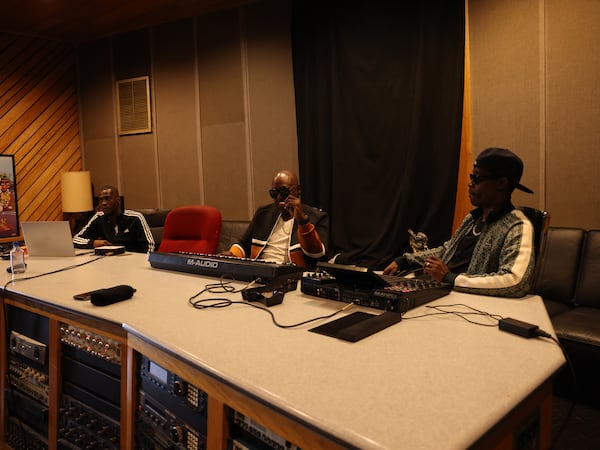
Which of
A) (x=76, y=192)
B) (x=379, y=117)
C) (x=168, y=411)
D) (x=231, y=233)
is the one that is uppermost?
(x=379, y=117)

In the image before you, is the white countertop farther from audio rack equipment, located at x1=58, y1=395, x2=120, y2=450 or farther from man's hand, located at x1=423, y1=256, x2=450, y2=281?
audio rack equipment, located at x1=58, y1=395, x2=120, y2=450

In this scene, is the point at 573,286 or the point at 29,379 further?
the point at 573,286

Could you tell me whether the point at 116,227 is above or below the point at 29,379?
above

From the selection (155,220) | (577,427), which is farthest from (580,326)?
(155,220)

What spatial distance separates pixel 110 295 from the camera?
1.73m

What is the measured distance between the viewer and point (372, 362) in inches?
43.1

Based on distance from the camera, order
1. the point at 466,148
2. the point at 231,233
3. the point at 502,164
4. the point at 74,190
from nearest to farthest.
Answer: the point at 502,164 → the point at 466,148 → the point at 231,233 → the point at 74,190

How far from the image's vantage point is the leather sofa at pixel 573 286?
8.04 feet

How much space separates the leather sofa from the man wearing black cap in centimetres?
51

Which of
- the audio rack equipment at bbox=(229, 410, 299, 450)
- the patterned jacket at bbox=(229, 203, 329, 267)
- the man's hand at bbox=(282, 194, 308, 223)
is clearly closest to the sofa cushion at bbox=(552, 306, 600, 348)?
the patterned jacket at bbox=(229, 203, 329, 267)

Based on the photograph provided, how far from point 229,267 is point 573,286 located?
90.9 inches

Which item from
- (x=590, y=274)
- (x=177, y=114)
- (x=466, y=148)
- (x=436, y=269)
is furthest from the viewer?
(x=177, y=114)

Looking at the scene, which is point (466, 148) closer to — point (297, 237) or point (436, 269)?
point (297, 237)

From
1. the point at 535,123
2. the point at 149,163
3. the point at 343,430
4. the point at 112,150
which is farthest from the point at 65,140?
the point at 343,430
